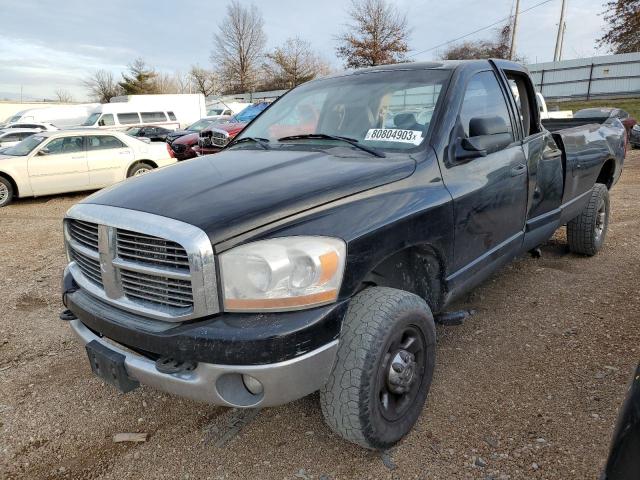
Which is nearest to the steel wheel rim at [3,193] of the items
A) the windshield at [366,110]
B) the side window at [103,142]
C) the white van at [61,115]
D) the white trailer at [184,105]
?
the side window at [103,142]

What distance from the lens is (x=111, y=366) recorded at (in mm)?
2100

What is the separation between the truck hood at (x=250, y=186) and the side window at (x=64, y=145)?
862 cm

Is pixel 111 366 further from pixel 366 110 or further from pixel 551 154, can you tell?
pixel 551 154

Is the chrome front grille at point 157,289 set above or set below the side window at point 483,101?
below

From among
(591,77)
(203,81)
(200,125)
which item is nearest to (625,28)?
(591,77)

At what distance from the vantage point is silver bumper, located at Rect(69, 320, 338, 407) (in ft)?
5.92

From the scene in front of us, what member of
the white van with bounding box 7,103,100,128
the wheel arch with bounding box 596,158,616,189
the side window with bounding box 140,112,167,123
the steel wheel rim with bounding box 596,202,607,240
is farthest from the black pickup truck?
the white van with bounding box 7,103,100,128

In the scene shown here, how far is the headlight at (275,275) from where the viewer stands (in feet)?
6.02

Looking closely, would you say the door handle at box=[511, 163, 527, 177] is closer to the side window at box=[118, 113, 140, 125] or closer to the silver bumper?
the silver bumper

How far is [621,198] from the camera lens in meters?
8.05

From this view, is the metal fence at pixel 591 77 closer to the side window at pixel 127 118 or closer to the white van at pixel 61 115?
the side window at pixel 127 118

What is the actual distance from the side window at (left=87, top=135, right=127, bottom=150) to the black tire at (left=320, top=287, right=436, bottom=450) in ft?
32.3

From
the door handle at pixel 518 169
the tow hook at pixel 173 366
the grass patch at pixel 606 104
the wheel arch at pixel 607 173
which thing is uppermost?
the grass patch at pixel 606 104

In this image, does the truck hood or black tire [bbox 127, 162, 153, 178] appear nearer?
the truck hood
